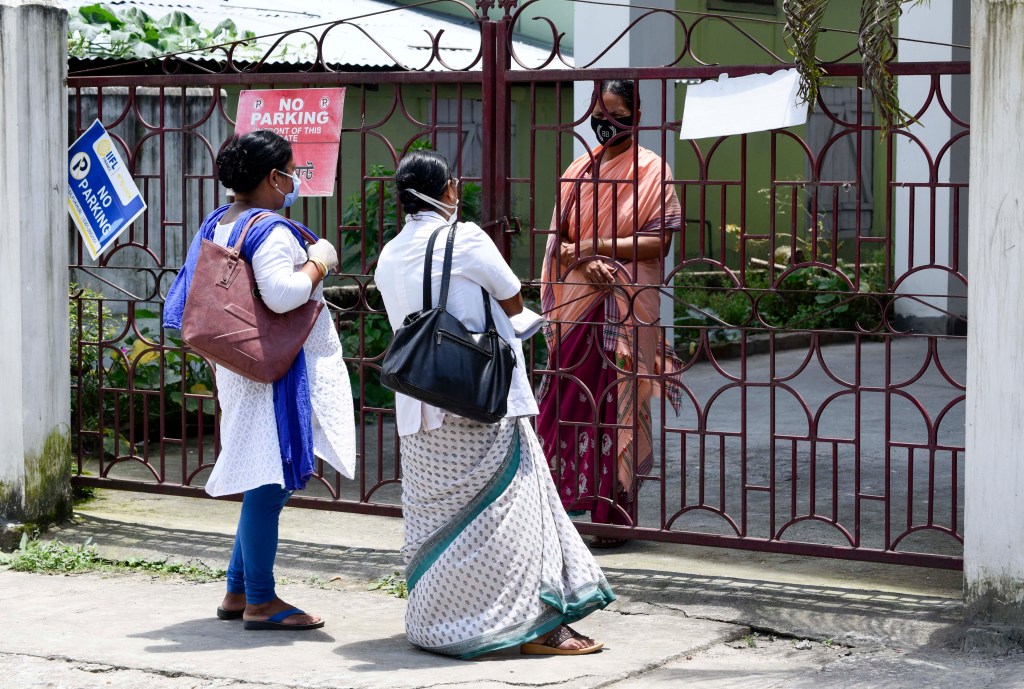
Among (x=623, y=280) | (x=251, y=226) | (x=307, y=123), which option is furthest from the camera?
(x=307, y=123)

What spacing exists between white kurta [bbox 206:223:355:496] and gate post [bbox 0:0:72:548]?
1.56 meters

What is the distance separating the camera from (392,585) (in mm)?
5324

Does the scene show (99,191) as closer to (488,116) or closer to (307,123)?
(307,123)

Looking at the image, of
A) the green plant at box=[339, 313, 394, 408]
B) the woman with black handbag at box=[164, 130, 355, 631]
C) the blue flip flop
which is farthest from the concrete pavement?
the green plant at box=[339, 313, 394, 408]

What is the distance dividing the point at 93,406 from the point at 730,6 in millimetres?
9832

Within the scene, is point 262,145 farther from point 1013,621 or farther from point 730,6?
point 730,6

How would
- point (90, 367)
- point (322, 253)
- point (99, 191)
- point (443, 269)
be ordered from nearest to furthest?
point (443, 269)
point (322, 253)
point (99, 191)
point (90, 367)

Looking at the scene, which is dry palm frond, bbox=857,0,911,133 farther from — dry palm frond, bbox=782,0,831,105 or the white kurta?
the white kurta

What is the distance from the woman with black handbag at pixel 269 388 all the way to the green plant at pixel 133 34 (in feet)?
12.9

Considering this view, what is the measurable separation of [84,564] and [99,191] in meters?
1.60

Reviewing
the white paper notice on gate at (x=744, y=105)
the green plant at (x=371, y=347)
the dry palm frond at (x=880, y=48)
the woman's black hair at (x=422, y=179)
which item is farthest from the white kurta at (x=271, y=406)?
the green plant at (x=371, y=347)

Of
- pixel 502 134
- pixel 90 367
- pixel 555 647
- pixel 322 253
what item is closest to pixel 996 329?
pixel 555 647

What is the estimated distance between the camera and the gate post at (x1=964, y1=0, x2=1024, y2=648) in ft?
13.9

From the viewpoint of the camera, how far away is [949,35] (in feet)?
36.8
